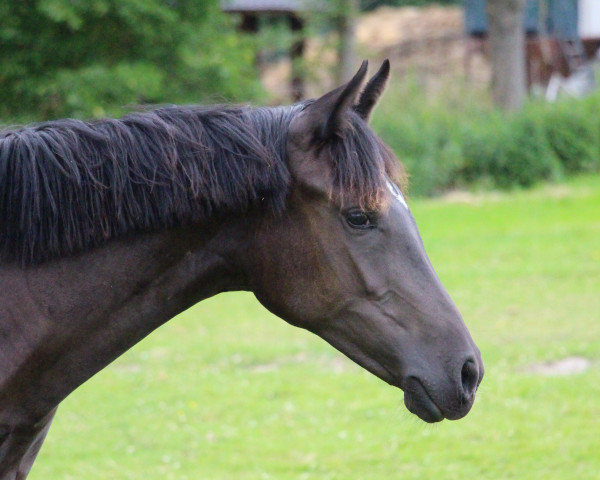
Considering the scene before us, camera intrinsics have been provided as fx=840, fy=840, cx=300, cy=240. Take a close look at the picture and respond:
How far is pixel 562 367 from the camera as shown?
299 inches

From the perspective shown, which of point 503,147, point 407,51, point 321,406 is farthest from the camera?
point 407,51

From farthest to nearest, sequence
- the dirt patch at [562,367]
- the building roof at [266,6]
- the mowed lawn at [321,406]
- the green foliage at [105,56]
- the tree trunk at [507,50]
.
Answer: the building roof at [266,6]
the tree trunk at [507,50]
the green foliage at [105,56]
the dirt patch at [562,367]
the mowed lawn at [321,406]

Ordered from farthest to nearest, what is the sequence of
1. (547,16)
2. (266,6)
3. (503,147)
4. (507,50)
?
(547,16) → (266,6) → (507,50) → (503,147)

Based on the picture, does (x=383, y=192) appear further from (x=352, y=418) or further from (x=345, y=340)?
(x=352, y=418)

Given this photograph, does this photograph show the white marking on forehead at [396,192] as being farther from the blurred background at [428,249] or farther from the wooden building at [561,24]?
the wooden building at [561,24]

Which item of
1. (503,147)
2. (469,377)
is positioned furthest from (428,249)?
(469,377)

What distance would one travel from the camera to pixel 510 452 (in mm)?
5613


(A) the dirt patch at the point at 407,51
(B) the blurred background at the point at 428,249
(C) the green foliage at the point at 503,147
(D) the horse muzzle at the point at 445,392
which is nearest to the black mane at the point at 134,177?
(D) the horse muzzle at the point at 445,392

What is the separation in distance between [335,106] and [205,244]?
58 cm

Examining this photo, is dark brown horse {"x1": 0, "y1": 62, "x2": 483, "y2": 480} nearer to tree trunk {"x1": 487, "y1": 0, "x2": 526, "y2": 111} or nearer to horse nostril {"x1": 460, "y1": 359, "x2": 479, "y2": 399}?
horse nostril {"x1": 460, "y1": 359, "x2": 479, "y2": 399}

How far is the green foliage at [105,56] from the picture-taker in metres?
11.7

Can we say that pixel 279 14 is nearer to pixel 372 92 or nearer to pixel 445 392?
pixel 372 92

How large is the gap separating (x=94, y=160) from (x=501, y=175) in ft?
48.0

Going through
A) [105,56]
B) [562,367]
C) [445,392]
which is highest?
[445,392]
